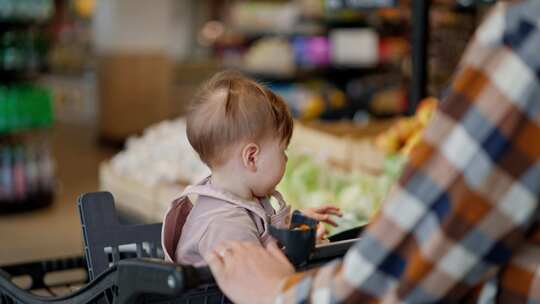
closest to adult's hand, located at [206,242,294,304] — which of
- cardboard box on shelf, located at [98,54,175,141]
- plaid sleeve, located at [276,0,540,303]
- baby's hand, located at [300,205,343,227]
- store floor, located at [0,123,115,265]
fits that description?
plaid sleeve, located at [276,0,540,303]

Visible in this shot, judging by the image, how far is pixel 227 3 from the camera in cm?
1719

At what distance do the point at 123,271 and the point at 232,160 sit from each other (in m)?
0.43

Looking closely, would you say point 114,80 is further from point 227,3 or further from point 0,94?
point 227,3

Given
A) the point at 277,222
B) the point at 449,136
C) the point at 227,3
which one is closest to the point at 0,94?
the point at 277,222

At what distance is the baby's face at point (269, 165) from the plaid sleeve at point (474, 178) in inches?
24.0

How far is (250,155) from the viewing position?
1828 mm

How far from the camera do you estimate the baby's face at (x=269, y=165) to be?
1.84m

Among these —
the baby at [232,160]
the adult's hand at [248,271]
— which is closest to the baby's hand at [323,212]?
the baby at [232,160]

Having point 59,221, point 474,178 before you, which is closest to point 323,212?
point 474,178

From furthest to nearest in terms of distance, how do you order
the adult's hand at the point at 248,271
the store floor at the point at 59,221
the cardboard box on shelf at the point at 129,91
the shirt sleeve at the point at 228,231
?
the cardboard box on shelf at the point at 129,91, the store floor at the point at 59,221, the shirt sleeve at the point at 228,231, the adult's hand at the point at 248,271

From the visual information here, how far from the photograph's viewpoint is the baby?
1777 mm

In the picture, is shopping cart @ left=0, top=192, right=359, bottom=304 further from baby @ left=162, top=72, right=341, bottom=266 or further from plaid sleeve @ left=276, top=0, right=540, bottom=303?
plaid sleeve @ left=276, top=0, right=540, bottom=303

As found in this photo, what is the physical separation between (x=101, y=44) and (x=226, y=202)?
31.5ft

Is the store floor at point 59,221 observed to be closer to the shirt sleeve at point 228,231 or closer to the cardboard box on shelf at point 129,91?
the cardboard box on shelf at point 129,91
